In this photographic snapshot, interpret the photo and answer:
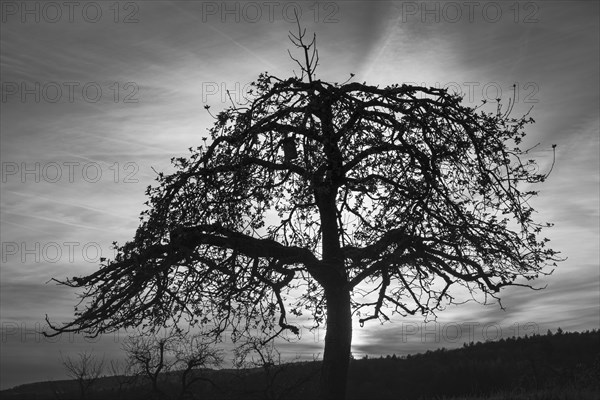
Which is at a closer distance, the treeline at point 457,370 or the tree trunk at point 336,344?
the tree trunk at point 336,344

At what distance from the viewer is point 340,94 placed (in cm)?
1452

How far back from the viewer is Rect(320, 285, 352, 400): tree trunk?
14258 millimetres

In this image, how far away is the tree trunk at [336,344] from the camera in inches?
561

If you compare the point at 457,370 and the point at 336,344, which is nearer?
the point at 336,344

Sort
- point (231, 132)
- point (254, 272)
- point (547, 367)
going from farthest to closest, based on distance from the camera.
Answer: point (547, 367), point (231, 132), point (254, 272)

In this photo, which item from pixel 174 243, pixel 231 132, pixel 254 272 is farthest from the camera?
pixel 231 132

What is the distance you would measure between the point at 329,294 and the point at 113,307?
528 cm

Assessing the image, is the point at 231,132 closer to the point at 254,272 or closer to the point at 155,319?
the point at 254,272

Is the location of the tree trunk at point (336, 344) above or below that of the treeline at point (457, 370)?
above

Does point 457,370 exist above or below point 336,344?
below

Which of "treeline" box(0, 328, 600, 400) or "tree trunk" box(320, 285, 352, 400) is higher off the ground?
"tree trunk" box(320, 285, 352, 400)

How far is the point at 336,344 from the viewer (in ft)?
47.2

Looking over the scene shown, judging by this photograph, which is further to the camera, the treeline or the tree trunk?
the treeline

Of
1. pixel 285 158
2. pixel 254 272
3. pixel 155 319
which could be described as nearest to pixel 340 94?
pixel 285 158
